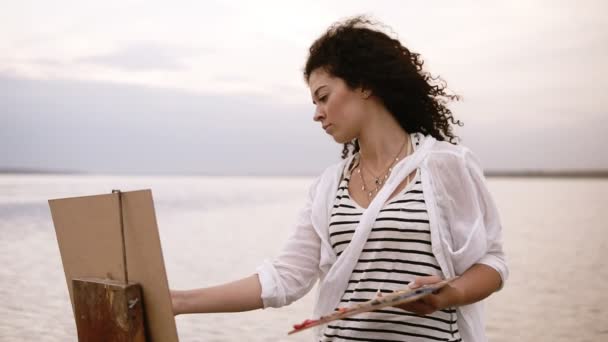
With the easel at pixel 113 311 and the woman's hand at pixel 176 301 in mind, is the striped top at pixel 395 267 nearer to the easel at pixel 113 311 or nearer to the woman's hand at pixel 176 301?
the woman's hand at pixel 176 301

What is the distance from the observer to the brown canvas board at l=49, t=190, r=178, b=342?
1.60 meters

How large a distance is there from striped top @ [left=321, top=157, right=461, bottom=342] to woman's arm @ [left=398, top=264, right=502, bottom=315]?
9 centimetres

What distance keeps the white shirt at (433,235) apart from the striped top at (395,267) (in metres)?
0.03

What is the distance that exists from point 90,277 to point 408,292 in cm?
81

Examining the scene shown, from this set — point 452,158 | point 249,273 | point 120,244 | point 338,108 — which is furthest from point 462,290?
point 249,273

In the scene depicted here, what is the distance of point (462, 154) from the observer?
1.96 m

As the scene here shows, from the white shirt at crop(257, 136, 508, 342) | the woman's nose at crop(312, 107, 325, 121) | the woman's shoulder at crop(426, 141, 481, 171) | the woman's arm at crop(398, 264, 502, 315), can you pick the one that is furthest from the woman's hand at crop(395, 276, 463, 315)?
the woman's nose at crop(312, 107, 325, 121)

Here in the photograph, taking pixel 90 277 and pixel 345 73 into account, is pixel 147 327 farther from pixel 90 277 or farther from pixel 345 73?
pixel 345 73

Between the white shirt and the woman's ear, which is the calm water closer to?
the white shirt

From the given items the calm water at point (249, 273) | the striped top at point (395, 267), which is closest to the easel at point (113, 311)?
the striped top at point (395, 267)

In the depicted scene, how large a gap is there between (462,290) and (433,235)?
0.54 ft

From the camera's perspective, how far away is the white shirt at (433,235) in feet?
6.17

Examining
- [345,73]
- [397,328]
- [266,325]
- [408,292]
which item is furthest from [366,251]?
[266,325]

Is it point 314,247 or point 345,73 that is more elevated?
point 345,73
